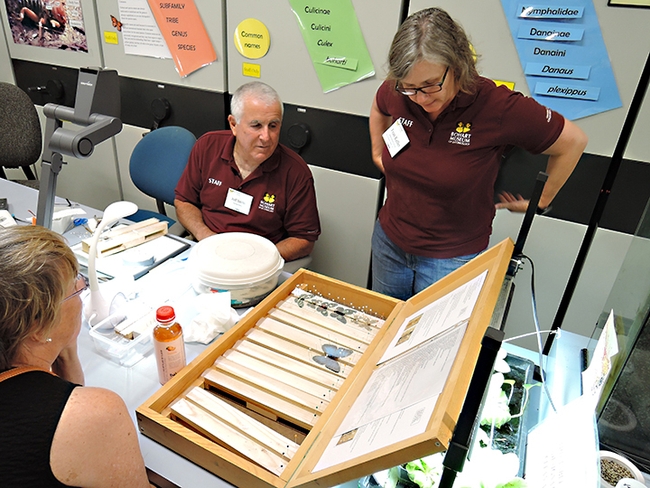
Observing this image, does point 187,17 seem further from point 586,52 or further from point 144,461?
point 144,461

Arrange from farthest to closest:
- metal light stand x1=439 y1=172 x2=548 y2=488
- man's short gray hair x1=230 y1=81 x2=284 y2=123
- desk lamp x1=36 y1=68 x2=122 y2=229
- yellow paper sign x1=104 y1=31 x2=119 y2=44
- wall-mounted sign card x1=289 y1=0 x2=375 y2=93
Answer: yellow paper sign x1=104 y1=31 x2=119 y2=44, wall-mounted sign card x1=289 y1=0 x2=375 y2=93, man's short gray hair x1=230 y1=81 x2=284 y2=123, desk lamp x1=36 y1=68 x2=122 y2=229, metal light stand x1=439 y1=172 x2=548 y2=488

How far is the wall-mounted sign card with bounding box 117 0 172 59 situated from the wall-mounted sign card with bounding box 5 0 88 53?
33 cm

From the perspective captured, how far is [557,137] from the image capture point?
1419 mm

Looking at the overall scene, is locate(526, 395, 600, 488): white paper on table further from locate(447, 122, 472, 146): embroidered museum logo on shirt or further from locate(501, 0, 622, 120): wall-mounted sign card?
locate(501, 0, 622, 120): wall-mounted sign card

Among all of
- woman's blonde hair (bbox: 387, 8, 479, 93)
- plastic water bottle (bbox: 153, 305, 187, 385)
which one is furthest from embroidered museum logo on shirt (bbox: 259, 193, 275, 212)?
plastic water bottle (bbox: 153, 305, 187, 385)

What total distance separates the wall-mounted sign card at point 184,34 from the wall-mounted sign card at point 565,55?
5.02 ft

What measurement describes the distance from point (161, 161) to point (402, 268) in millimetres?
1406

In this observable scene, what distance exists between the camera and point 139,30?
2570 millimetres

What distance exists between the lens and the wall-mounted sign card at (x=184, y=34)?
238 cm

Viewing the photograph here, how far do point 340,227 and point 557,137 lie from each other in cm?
125

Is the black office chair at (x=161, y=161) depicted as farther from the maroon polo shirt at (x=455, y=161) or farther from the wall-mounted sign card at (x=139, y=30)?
the maroon polo shirt at (x=455, y=161)

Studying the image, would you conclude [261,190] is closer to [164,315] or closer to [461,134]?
[461,134]

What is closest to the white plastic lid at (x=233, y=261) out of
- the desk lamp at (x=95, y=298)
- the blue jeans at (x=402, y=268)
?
the desk lamp at (x=95, y=298)

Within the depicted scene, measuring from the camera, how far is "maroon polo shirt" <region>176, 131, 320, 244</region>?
1911 mm
